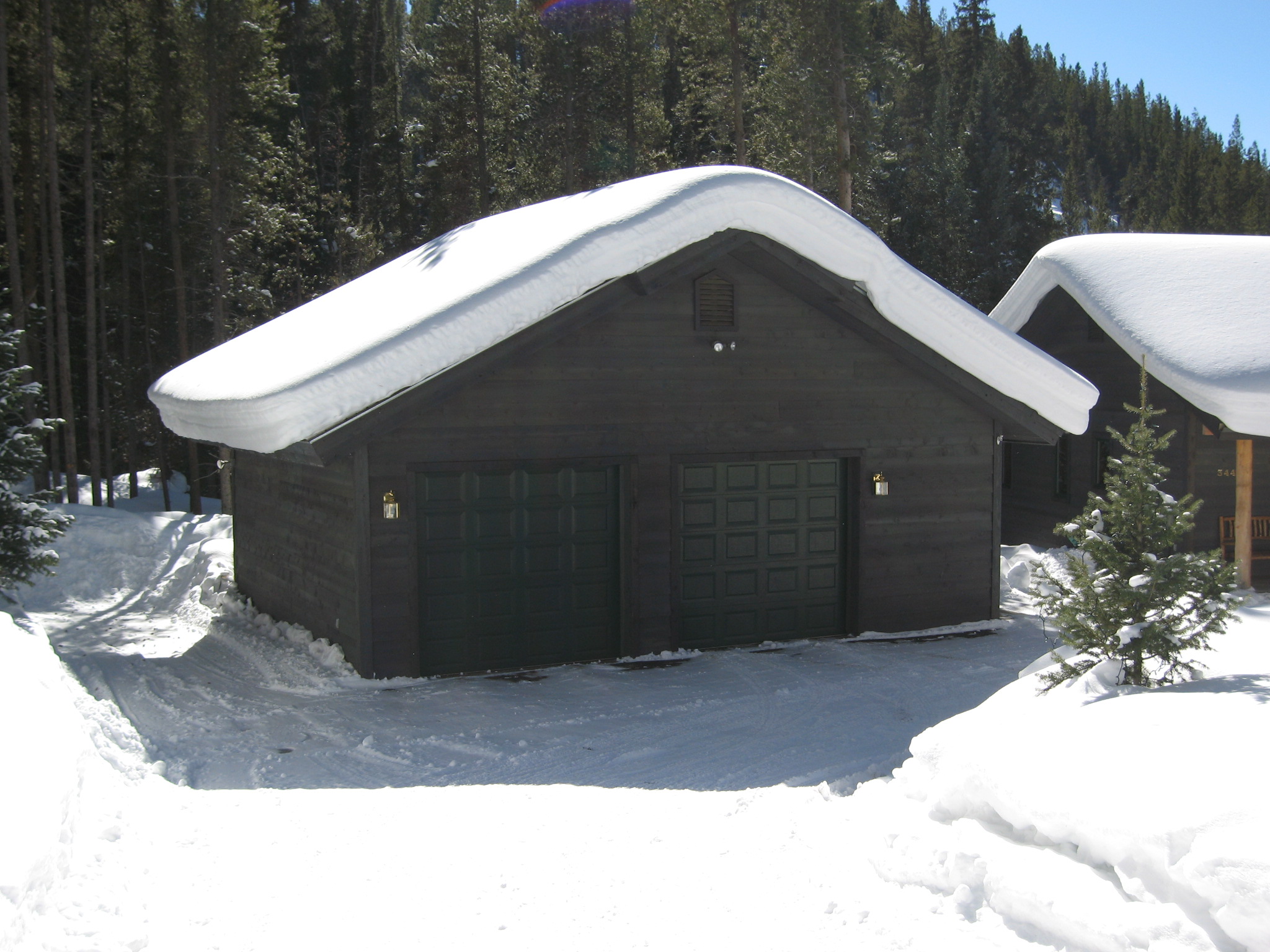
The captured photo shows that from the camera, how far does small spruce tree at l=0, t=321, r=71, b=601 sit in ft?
32.1

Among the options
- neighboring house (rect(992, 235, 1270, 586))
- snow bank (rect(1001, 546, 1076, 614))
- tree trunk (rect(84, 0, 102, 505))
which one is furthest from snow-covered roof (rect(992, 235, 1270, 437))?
tree trunk (rect(84, 0, 102, 505))

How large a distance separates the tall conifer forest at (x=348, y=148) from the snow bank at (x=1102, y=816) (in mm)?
18425

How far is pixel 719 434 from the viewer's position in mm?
10328

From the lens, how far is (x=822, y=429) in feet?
35.5

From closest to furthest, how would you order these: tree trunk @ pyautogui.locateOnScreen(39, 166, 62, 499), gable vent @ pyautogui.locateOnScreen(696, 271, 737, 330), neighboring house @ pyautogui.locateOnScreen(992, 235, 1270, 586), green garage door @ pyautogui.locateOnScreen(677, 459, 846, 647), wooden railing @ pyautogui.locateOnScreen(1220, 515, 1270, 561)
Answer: gable vent @ pyautogui.locateOnScreen(696, 271, 737, 330) < green garage door @ pyautogui.locateOnScreen(677, 459, 846, 647) < neighboring house @ pyautogui.locateOnScreen(992, 235, 1270, 586) < wooden railing @ pyautogui.locateOnScreen(1220, 515, 1270, 561) < tree trunk @ pyautogui.locateOnScreen(39, 166, 62, 499)

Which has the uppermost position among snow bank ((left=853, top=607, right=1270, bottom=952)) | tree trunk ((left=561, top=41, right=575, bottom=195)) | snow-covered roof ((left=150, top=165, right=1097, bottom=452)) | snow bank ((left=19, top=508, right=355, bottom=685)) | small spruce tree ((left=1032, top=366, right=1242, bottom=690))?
tree trunk ((left=561, top=41, right=575, bottom=195))

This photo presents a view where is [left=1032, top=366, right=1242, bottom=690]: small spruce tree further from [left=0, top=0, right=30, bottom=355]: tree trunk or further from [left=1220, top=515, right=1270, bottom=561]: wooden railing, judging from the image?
[left=0, top=0, right=30, bottom=355]: tree trunk

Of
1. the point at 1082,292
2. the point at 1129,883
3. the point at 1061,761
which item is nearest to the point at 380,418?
the point at 1061,761

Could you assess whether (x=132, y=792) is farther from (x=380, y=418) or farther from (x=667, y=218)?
(x=667, y=218)

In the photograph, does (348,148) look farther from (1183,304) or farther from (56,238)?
(1183,304)

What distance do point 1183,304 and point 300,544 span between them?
12.3m

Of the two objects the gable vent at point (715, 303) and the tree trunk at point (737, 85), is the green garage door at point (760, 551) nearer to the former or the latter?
the gable vent at point (715, 303)

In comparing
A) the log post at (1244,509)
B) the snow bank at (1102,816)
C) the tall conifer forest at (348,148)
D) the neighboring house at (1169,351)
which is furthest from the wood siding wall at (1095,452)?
the snow bank at (1102,816)

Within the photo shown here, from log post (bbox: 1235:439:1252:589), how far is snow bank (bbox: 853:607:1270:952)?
919 centimetres
